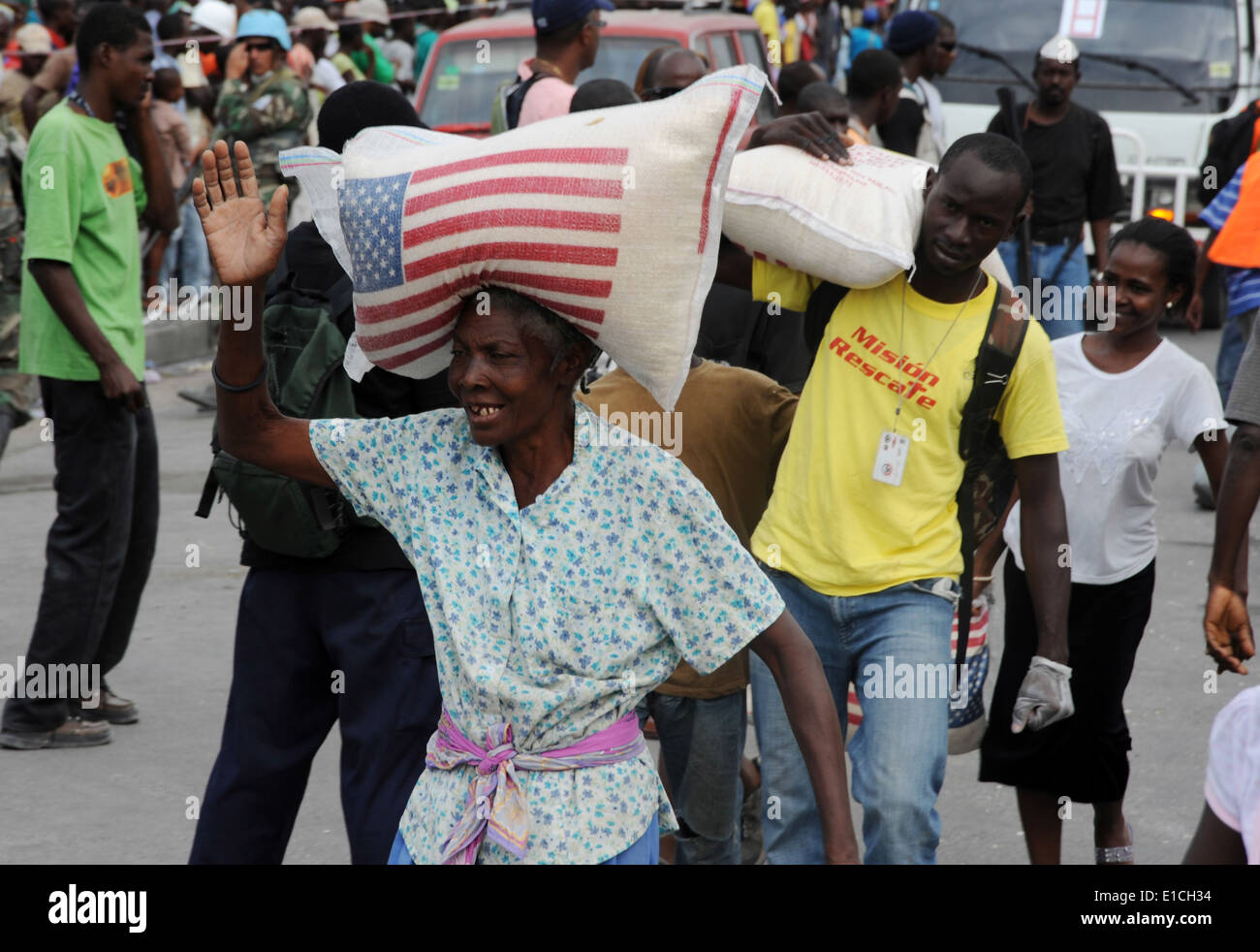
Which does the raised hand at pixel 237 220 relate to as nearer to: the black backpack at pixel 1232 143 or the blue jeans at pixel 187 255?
the black backpack at pixel 1232 143

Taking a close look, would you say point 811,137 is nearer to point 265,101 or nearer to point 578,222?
point 578,222

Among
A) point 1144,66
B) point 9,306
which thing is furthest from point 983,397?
point 1144,66

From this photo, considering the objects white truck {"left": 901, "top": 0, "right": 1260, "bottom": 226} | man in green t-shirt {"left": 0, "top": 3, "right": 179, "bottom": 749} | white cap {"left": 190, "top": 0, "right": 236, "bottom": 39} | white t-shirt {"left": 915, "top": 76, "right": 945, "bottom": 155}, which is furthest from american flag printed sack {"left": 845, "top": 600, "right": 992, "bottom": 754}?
white cap {"left": 190, "top": 0, "right": 236, "bottom": 39}

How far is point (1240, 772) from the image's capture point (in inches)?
72.8

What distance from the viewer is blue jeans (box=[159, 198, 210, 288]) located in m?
12.1

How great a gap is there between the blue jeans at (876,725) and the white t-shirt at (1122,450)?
805 mm

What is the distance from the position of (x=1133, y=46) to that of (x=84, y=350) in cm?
979

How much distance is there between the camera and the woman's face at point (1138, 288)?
4.20 meters

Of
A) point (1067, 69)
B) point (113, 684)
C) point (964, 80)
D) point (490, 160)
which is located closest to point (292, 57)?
point (964, 80)

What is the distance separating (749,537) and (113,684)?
9.37ft

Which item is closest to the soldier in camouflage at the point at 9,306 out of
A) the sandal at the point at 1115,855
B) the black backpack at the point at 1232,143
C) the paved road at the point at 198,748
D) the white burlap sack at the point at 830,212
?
the paved road at the point at 198,748

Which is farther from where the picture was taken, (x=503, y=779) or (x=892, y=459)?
(x=892, y=459)
